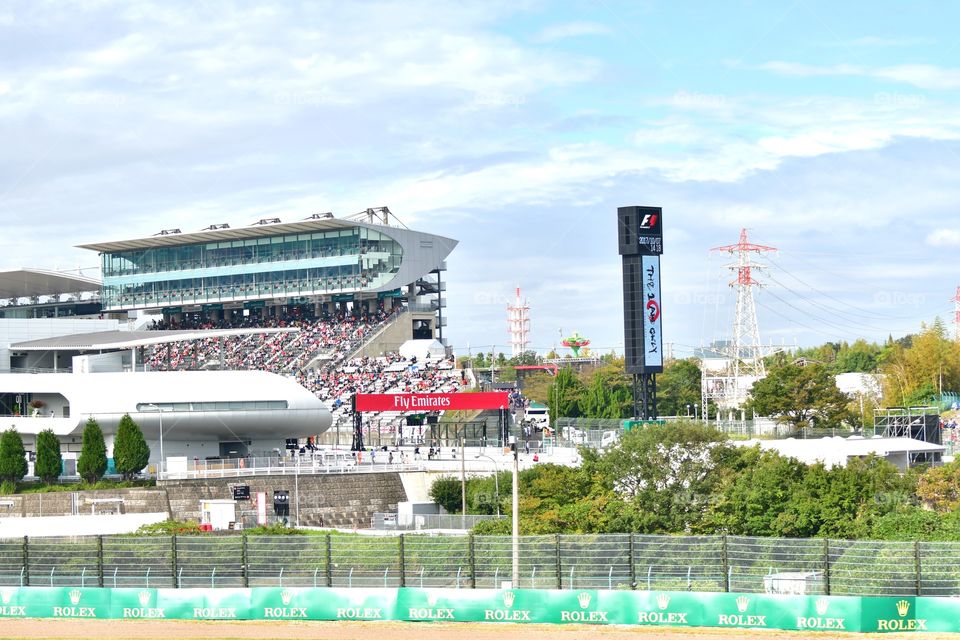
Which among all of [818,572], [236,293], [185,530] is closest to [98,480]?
[185,530]

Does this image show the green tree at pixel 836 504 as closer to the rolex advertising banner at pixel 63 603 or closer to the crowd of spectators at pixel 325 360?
the rolex advertising banner at pixel 63 603

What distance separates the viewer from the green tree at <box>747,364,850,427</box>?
324ft

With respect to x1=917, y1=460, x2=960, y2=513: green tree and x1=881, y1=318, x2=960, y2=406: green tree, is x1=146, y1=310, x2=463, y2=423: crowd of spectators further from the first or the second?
x1=881, y1=318, x2=960, y2=406: green tree

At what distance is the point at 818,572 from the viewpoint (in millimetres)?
37438

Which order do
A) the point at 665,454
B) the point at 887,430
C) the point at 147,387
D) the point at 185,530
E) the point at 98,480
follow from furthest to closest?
the point at 887,430
the point at 147,387
the point at 98,480
the point at 665,454
the point at 185,530

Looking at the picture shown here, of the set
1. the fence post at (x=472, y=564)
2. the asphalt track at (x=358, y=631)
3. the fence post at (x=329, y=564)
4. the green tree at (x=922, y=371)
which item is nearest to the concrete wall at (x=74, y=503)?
the asphalt track at (x=358, y=631)

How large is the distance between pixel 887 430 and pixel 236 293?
71.0 meters

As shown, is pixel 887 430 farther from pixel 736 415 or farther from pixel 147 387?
pixel 147 387

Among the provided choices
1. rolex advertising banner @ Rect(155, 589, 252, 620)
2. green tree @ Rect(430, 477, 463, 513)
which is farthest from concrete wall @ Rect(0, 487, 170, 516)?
rolex advertising banner @ Rect(155, 589, 252, 620)

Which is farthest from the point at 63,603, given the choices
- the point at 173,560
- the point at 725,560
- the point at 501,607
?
the point at 725,560

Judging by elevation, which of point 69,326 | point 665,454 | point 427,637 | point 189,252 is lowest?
point 427,637

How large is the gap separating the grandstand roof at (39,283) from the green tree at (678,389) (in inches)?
2384

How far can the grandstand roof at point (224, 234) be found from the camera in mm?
128625

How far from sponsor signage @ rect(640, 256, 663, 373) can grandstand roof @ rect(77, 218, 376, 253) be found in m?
44.6
